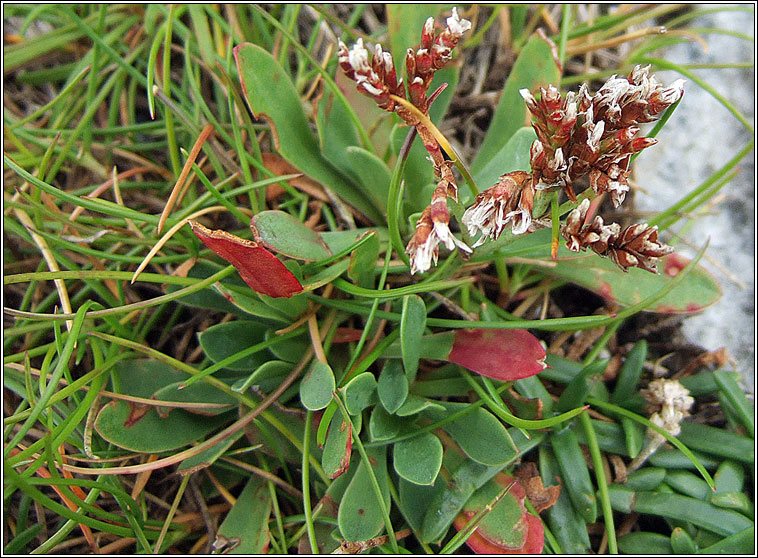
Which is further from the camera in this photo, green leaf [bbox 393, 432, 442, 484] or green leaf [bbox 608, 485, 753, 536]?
green leaf [bbox 608, 485, 753, 536]

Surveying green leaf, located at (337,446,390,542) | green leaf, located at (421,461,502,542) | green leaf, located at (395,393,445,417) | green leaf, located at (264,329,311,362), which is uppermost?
green leaf, located at (264,329,311,362)

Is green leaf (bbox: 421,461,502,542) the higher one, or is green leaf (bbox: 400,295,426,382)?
green leaf (bbox: 400,295,426,382)

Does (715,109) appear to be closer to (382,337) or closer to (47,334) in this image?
(382,337)

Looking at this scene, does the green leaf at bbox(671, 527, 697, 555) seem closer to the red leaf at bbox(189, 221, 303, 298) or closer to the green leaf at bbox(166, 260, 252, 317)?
the red leaf at bbox(189, 221, 303, 298)

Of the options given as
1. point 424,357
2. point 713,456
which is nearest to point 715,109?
point 713,456

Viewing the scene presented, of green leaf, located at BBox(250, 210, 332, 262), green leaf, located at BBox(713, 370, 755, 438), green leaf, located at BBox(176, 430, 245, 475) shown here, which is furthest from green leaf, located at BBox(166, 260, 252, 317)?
green leaf, located at BBox(713, 370, 755, 438)

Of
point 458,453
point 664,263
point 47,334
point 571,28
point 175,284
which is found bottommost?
point 458,453

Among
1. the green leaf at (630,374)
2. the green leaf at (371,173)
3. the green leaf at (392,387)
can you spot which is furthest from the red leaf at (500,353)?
the green leaf at (371,173)

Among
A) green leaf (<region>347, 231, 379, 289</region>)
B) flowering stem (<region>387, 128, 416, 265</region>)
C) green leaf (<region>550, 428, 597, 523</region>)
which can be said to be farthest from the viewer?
green leaf (<region>550, 428, 597, 523</region>)
